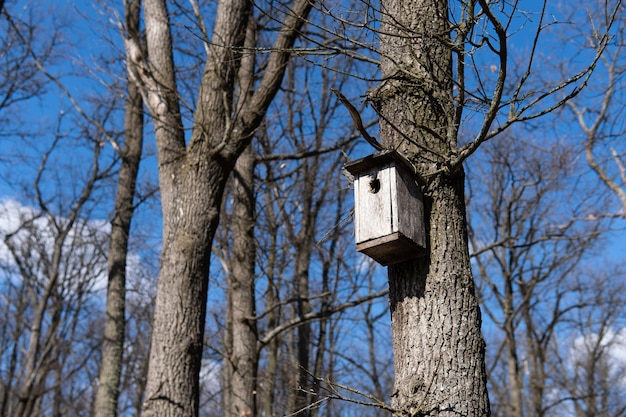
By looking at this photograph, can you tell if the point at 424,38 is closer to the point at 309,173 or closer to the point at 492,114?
the point at 492,114

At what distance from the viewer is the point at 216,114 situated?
5.89 meters

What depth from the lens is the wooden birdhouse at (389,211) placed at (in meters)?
3.25

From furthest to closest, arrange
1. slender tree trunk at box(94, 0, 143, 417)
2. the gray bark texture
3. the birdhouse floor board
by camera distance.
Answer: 1. slender tree trunk at box(94, 0, 143, 417)
2. the birdhouse floor board
3. the gray bark texture

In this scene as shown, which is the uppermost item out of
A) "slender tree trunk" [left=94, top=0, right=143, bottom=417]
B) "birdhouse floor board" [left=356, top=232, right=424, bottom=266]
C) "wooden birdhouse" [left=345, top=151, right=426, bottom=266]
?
"slender tree trunk" [left=94, top=0, right=143, bottom=417]

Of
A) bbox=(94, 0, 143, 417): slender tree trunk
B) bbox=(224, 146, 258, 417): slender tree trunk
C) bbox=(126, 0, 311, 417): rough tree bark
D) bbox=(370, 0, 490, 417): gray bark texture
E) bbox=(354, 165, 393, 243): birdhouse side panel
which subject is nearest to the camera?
bbox=(370, 0, 490, 417): gray bark texture

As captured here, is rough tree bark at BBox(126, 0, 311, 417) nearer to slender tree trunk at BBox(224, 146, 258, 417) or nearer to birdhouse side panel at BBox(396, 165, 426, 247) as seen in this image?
birdhouse side panel at BBox(396, 165, 426, 247)

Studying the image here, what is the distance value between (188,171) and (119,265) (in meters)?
6.31

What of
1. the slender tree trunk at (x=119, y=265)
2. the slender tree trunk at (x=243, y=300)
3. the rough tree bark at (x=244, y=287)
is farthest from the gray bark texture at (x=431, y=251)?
the slender tree trunk at (x=119, y=265)

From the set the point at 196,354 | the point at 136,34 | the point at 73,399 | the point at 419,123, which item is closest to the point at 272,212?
the point at 136,34

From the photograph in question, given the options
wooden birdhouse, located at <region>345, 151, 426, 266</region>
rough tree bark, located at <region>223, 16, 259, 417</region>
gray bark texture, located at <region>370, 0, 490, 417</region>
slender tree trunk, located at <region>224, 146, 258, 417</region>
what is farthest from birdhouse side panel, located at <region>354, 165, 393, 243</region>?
slender tree trunk, located at <region>224, 146, 258, 417</region>

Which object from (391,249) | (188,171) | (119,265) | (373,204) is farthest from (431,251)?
(119,265)

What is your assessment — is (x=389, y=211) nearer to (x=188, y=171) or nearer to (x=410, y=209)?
(x=410, y=209)

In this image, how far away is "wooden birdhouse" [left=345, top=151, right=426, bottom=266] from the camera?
10.7ft

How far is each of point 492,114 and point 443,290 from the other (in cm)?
86
